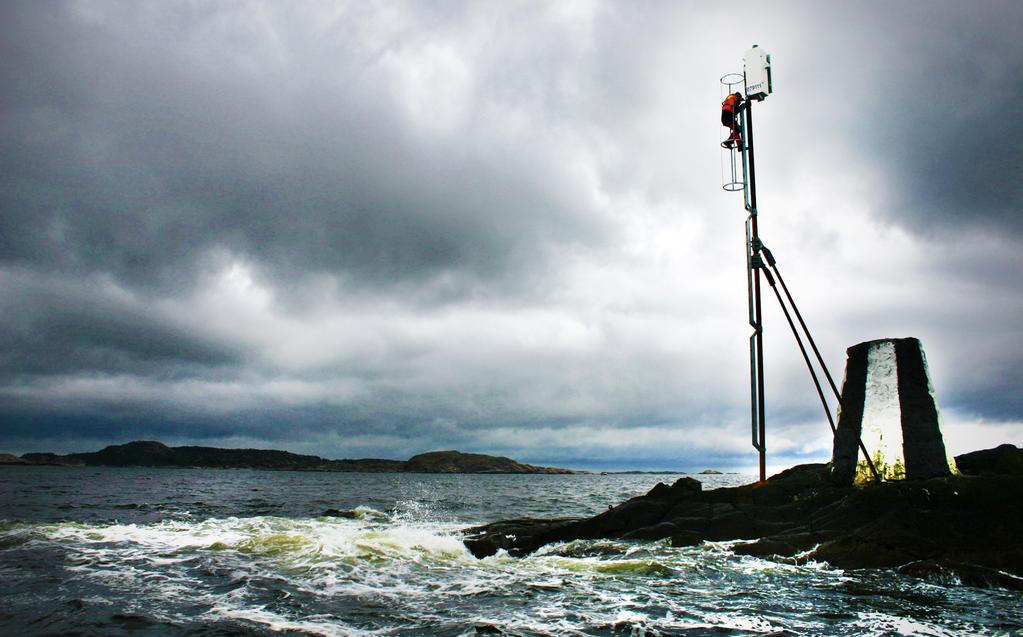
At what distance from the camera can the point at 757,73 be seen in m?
16.9

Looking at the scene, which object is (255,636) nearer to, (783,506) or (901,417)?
(783,506)

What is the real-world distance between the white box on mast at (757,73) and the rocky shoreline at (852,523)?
1123 cm

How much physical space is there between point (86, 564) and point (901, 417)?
19.5m

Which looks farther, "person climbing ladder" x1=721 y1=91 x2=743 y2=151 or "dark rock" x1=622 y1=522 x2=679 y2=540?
"person climbing ladder" x1=721 y1=91 x2=743 y2=151

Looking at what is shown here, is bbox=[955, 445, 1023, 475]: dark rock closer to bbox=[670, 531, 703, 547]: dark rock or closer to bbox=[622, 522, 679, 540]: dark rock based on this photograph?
bbox=[670, 531, 703, 547]: dark rock

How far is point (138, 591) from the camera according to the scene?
1003 cm

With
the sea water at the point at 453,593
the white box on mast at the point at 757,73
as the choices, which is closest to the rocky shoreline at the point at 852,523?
the sea water at the point at 453,593

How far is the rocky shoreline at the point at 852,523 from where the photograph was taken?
10.7 m

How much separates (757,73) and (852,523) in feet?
41.9

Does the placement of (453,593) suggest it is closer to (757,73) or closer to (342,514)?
(757,73)

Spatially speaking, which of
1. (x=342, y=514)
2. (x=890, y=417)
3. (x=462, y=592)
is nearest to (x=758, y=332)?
(x=890, y=417)

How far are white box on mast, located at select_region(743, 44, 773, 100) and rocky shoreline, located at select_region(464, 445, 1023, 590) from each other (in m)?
11.2

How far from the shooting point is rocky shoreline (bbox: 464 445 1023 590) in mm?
10695

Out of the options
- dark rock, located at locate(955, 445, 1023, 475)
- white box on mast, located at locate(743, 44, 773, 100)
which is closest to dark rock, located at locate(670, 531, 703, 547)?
dark rock, located at locate(955, 445, 1023, 475)
